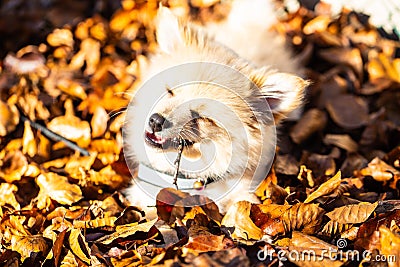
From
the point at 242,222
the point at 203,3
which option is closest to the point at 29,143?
the point at 242,222

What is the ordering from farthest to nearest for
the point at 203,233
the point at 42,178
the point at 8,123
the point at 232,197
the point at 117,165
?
1. the point at 8,123
2. the point at 117,165
3. the point at 42,178
4. the point at 232,197
5. the point at 203,233

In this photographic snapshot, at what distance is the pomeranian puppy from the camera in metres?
1.90

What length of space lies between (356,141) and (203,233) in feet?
4.84

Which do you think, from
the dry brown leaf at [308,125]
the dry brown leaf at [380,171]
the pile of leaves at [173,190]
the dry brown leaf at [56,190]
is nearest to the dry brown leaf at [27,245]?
the pile of leaves at [173,190]

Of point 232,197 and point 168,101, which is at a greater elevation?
point 168,101

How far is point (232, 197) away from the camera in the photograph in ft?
6.75

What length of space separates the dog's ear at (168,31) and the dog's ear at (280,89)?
38 cm

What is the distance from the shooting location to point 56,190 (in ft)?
7.00

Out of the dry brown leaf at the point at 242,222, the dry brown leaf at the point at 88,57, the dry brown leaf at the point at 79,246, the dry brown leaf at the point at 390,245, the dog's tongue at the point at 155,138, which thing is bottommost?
the dry brown leaf at the point at 79,246

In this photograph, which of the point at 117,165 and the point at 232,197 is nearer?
the point at 232,197

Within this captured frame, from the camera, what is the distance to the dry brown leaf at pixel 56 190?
210cm

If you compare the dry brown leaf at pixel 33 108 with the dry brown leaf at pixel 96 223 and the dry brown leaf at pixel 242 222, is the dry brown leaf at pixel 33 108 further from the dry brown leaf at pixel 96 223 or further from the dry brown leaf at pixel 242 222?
the dry brown leaf at pixel 242 222

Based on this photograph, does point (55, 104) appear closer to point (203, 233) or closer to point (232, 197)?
point (232, 197)

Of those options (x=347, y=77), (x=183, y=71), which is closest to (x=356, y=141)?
(x=347, y=77)
